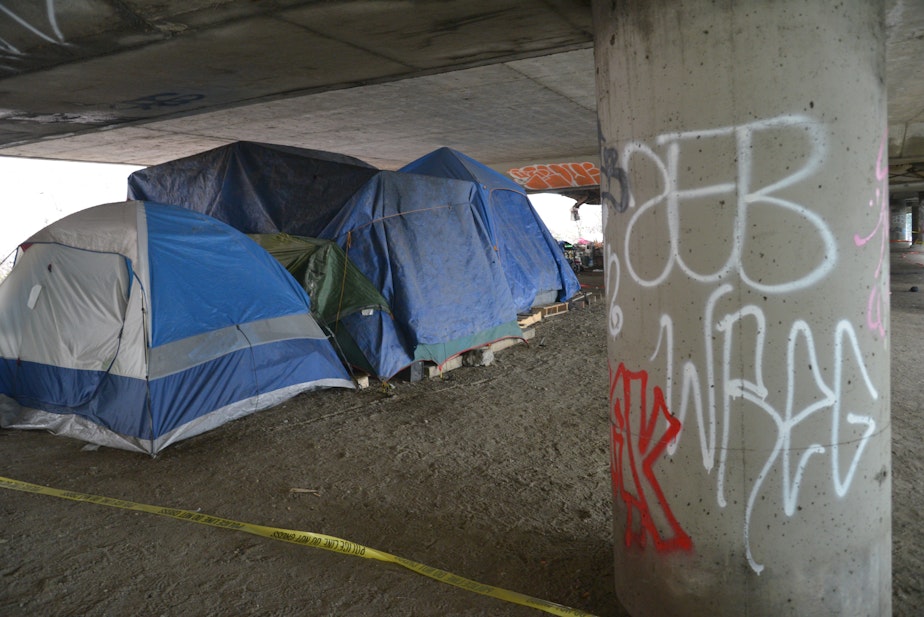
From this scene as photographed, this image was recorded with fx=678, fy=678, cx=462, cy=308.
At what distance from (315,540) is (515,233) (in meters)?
8.02

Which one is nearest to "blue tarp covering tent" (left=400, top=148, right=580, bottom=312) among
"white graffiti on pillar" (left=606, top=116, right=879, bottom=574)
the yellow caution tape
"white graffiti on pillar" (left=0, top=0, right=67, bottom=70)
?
"white graffiti on pillar" (left=0, top=0, right=67, bottom=70)

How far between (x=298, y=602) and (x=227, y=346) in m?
3.24

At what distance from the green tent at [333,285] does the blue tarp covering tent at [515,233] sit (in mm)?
2696

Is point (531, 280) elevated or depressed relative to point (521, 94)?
depressed

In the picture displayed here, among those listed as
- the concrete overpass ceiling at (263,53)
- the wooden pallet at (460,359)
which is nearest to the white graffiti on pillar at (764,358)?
the concrete overpass ceiling at (263,53)

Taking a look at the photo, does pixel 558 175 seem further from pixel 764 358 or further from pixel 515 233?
pixel 764 358

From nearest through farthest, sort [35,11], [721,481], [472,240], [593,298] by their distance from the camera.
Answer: [721,481] < [35,11] < [472,240] < [593,298]

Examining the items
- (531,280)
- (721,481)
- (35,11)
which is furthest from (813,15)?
(531,280)

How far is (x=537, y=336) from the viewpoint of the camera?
10344mm

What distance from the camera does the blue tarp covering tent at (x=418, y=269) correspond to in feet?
25.2

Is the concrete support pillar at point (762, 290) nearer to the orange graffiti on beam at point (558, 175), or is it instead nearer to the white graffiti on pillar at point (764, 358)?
the white graffiti on pillar at point (764, 358)

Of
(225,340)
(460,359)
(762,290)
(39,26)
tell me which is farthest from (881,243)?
(460,359)

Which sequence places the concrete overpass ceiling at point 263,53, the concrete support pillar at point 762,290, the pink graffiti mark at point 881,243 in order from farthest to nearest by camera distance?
the concrete overpass ceiling at point 263,53 < the pink graffiti mark at point 881,243 < the concrete support pillar at point 762,290

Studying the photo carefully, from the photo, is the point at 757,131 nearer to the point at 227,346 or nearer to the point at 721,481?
the point at 721,481
